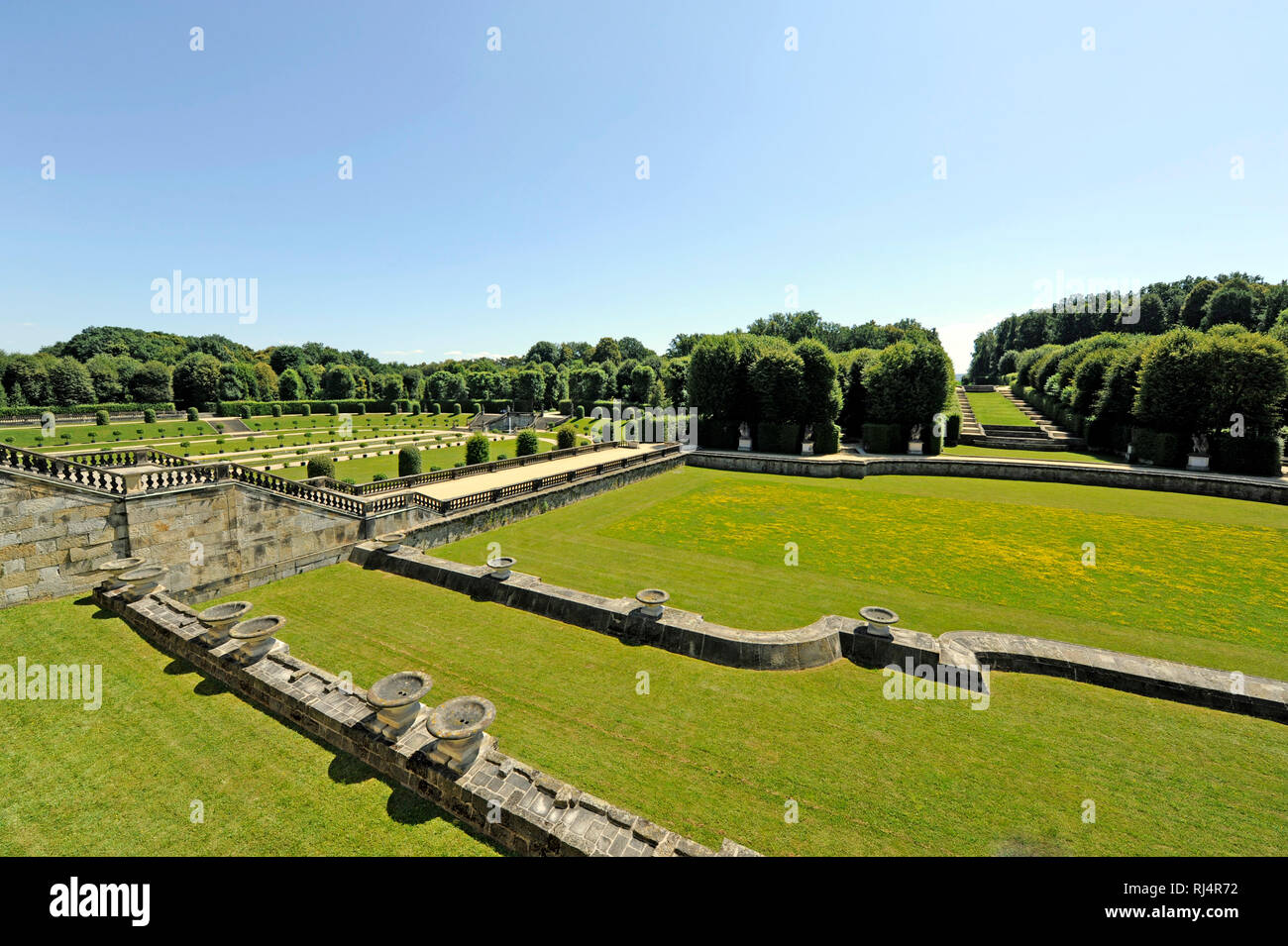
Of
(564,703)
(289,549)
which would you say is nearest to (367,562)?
(289,549)

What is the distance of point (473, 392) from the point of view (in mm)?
99562

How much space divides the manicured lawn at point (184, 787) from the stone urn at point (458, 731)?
659 mm

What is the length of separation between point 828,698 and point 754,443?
117 ft

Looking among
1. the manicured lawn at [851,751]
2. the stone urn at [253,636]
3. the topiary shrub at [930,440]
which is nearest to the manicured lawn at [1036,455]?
the topiary shrub at [930,440]

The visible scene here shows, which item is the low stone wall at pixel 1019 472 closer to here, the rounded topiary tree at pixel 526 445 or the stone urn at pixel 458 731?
the rounded topiary tree at pixel 526 445

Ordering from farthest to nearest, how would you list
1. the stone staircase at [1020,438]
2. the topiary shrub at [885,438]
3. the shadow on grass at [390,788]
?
the stone staircase at [1020,438]
the topiary shrub at [885,438]
the shadow on grass at [390,788]

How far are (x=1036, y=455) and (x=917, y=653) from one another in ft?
135

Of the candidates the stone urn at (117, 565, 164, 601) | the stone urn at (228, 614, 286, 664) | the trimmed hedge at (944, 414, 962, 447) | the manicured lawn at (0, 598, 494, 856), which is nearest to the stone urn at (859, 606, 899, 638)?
the manicured lawn at (0, 598, 494, 856)

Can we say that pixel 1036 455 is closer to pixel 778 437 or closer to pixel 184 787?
pixel 778 437

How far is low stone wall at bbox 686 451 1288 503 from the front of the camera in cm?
2802

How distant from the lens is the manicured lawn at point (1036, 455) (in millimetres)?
37812
